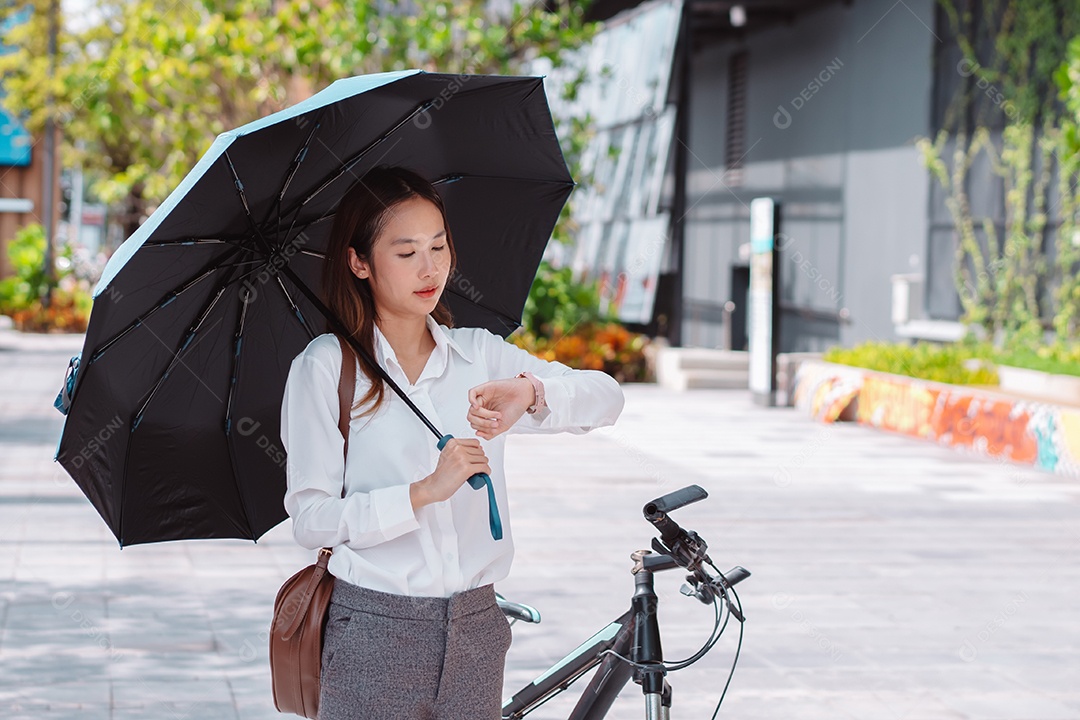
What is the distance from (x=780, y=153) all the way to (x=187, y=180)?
20.8m

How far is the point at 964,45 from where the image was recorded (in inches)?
693

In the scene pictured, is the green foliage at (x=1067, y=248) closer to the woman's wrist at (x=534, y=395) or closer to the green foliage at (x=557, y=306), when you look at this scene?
the green foliage at (x=557, y=306)

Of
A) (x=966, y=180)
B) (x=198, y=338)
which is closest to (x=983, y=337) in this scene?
(x=966, y=180)

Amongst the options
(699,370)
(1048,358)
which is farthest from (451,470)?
(699,370)

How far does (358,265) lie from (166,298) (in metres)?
0.47

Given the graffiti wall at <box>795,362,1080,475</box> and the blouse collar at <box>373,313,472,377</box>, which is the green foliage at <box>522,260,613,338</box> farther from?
the blouse collar at <box>373,313,472,377</box>

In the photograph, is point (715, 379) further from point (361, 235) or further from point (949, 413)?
point (361, 235)

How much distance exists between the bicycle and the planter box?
10530 mm

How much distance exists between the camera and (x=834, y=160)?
2094cm

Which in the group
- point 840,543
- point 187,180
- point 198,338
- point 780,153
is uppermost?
point 780,153

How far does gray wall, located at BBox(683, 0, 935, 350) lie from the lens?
19.0 metres

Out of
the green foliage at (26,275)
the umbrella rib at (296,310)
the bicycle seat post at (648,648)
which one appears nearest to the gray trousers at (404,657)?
the bicycle seat post at (648,648)

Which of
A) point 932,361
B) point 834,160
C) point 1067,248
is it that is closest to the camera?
Answer: point 932,361

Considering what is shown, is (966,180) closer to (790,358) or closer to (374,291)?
(790,358)
